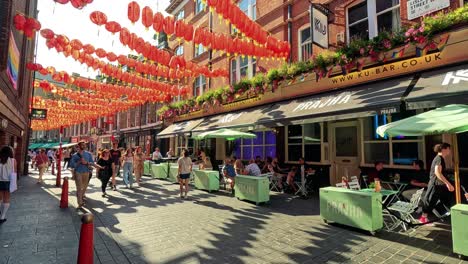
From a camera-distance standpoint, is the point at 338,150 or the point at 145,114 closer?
the point at 338,150

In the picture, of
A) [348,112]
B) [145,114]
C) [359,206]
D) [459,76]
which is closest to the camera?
[359,206]

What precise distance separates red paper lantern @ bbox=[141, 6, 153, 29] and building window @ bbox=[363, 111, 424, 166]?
759cm

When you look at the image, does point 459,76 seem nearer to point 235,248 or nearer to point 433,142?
point 433,142

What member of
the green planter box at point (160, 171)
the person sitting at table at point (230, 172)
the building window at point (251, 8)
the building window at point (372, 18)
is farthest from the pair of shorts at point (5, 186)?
the building window at point (251, 8)

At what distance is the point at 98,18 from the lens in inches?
265

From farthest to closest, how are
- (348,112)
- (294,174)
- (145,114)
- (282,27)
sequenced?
(145,114)
(282,27)
(294,174)
(348,112)

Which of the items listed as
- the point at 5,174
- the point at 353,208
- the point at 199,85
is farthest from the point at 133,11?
the point at 199,85

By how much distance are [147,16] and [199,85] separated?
1270 cm

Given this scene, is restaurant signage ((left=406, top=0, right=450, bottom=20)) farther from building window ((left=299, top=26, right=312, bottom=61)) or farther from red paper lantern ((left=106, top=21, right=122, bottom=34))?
red paper lantern ((left=106, top=21, right=122, bottom=34))

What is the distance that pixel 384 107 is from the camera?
21.4 ft

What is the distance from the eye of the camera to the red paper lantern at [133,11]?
6.21 m

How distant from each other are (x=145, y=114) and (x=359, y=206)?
24.1 m

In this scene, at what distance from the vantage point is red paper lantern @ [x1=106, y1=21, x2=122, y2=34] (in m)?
6.98

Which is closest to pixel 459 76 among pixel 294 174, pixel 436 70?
pixel 436 70
